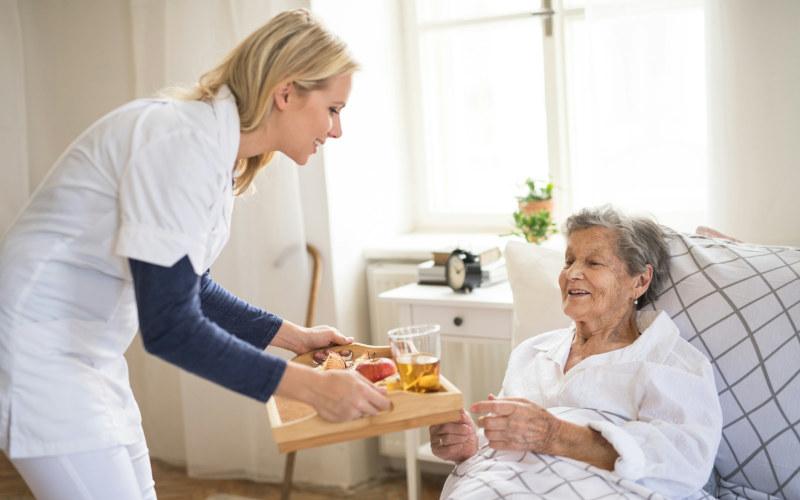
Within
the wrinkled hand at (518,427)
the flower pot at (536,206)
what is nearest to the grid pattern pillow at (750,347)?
the wrinkled hand at (518,427)

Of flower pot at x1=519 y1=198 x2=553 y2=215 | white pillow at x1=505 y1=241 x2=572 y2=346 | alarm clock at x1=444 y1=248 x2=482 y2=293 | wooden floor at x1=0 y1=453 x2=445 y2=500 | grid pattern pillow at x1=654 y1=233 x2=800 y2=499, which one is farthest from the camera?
wooden floor at x1=0 y1=453 x2=445 y2=500

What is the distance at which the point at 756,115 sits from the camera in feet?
8.25

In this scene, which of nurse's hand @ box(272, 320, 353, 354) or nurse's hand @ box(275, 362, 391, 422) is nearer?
nurse's hand @ box(275, 362, 391, 422)

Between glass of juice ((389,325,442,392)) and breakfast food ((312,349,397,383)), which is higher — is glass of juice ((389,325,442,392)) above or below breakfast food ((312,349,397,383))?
above

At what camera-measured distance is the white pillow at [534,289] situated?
2.29m

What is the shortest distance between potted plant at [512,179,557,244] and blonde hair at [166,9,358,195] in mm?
1509

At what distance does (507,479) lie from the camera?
1.76 m

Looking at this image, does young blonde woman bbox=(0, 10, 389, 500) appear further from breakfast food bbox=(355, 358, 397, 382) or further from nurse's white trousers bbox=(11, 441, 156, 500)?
breakfast food bbox=(355, 358, 397, 382)

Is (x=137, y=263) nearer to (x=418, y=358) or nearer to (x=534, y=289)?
(x=418, y=358)

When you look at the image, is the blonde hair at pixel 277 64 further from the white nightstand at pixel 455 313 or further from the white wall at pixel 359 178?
the white wall at pixel 359 178

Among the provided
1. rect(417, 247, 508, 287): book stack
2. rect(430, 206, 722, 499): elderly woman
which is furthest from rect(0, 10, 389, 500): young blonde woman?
rect(417, 247, 508, 287): book stack

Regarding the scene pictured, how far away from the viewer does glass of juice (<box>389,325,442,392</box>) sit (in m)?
1.56

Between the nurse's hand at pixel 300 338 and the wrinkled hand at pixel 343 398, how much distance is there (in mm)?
466

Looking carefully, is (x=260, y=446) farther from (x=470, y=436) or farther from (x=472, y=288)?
(x=470, y=436)
